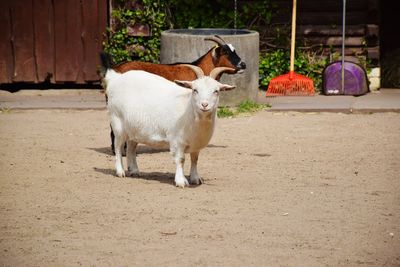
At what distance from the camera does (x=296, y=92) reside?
48.0 feet

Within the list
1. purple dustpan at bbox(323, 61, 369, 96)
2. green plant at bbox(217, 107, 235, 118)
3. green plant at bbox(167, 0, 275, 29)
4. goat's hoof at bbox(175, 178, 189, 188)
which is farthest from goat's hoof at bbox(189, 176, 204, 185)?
green plant at bbox(167, 0, 275, 29)

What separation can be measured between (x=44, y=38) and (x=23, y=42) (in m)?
0.32

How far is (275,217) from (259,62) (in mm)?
7444

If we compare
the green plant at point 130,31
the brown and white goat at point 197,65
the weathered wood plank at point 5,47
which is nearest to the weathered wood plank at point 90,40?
the green plant at point 130,31

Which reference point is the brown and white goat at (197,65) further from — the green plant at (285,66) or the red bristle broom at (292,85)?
the green plant at (285,66)

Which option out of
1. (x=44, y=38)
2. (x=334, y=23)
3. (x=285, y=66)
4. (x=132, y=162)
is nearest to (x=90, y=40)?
(x=44, y=38)

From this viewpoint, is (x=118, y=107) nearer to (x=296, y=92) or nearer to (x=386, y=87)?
(x=296, y=92)

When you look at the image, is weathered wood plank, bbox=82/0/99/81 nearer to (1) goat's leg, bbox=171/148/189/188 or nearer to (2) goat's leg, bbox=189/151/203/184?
(2) goat's leg, bbox=189/151/203/184

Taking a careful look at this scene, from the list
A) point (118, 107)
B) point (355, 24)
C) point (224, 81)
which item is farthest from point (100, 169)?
point (355, 24)

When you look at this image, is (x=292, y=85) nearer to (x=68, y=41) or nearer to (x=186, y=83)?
(x=68, y=41)

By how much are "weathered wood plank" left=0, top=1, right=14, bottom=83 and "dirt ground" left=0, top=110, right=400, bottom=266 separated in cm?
247

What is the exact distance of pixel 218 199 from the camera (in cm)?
871

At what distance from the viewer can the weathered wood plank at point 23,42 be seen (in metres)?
15.1

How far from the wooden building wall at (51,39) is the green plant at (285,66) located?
8.15ft
